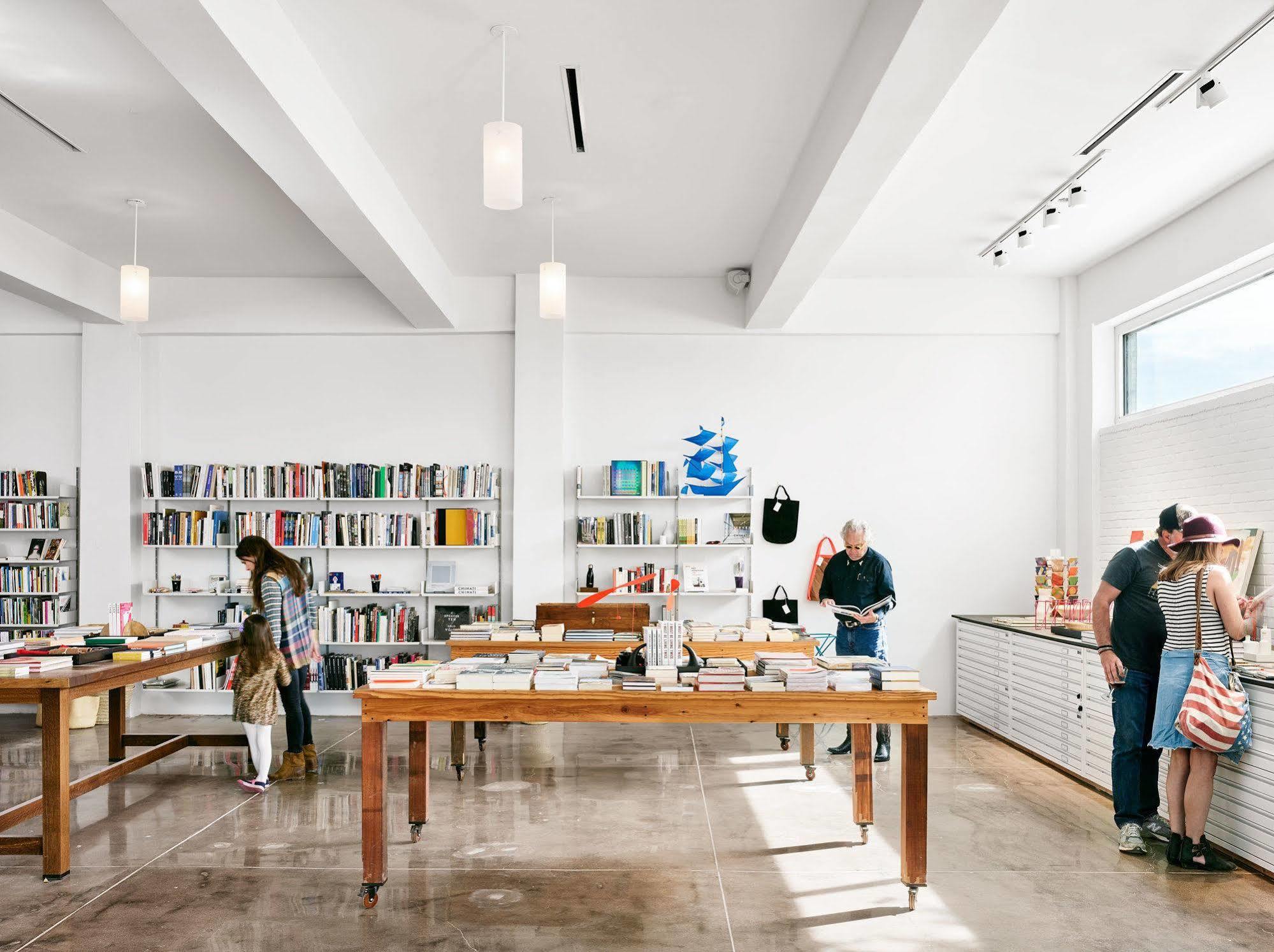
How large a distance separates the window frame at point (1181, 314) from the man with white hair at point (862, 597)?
96.1 inches

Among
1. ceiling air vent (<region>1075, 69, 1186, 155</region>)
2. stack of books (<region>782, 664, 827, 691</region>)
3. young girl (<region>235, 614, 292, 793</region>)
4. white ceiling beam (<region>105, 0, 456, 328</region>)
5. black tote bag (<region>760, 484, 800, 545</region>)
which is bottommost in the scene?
young girl (<region>235, 614, 292, 793</region>)

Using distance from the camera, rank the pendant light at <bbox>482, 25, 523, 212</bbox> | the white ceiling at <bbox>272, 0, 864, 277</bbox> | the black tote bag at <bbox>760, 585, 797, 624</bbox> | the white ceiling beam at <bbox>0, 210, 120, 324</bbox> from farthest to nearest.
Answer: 1. the black tote bag at <bbox>760, 585, 797, 624</bbox>
2. the white ceiling beam at <bbox>0, 210, 120, 324</bbox>
3. the white ceiling at <bbox>272, 0, 864, 277</bbox>
4. the pendant light at <bbox>482, 25, 523, 212</bbox>

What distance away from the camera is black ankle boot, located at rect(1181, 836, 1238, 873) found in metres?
4.29

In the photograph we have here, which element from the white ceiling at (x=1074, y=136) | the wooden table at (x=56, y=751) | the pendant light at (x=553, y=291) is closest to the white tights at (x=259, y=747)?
the wooden table at (x=56, y=751)

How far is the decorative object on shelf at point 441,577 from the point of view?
802cm

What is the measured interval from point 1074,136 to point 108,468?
306 inches

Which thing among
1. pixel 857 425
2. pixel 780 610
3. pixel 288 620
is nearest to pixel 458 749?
pixel 288 620

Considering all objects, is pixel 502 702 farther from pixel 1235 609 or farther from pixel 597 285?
pixel 597 285

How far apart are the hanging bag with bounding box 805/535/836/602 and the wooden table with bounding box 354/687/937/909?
13.2ft

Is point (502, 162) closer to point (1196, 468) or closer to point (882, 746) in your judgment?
point (882, 746)

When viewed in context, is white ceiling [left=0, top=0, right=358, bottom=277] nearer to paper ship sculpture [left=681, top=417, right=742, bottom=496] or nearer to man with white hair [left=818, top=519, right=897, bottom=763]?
paper ship sculpture [left=681, top=417, right=742, bottom=496]

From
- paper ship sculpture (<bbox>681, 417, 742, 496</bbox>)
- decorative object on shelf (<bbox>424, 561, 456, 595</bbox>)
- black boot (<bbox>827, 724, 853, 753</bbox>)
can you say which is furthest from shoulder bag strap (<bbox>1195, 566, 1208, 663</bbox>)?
decorative object on shelf (<bbox>424, 561, 456, 595</bbox>)

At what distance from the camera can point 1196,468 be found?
20.5 feet

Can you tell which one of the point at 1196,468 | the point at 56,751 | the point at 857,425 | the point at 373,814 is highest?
the point at 857,425
